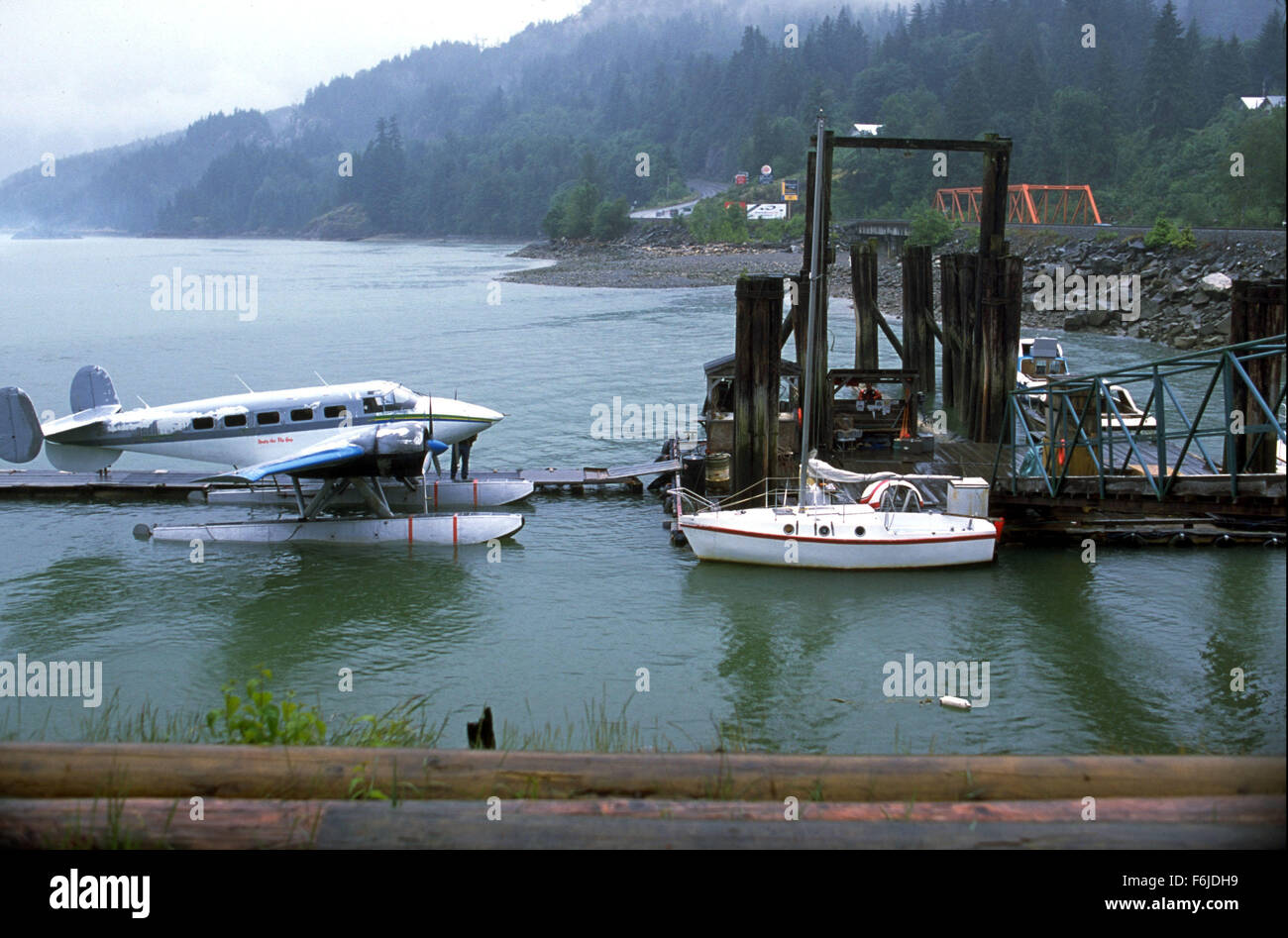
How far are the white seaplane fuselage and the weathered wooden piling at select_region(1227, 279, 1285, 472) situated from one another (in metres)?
17.8

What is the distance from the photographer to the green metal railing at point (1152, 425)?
1645 cm

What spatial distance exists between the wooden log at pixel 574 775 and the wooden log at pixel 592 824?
24cm

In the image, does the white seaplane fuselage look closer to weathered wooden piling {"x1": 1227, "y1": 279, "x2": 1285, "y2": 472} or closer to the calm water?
the calm water

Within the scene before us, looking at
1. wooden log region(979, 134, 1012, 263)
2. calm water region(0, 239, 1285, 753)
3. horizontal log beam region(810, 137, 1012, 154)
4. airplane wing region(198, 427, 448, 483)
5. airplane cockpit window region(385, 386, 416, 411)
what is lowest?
calm water region(0, 239, 1285, 753)

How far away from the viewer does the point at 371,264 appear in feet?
476

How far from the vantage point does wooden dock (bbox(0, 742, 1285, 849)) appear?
17.1 ft

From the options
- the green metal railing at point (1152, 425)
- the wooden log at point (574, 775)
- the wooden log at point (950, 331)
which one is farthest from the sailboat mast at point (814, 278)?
the wooden log at point (574, 775)

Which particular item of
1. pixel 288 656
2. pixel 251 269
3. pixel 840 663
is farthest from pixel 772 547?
pixel 251 269

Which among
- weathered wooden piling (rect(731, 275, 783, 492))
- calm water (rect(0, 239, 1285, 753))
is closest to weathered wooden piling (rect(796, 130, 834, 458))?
weathered wooden piling (rect(731, 275, 783, 492))

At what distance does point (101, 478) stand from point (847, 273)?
225ft

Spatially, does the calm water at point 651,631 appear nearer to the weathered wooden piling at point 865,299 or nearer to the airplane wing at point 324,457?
the airplane wing at point 324,457
